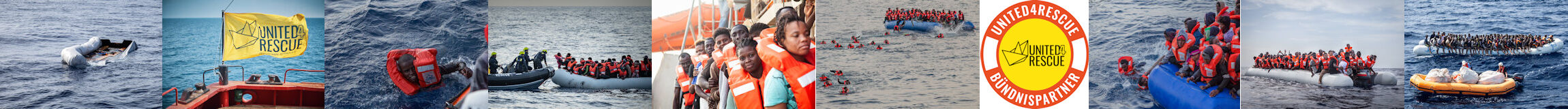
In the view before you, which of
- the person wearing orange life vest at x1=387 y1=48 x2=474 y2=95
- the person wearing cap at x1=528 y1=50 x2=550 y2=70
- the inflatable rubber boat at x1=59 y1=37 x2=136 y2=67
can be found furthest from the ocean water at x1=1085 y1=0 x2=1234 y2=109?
the inflatable rubber boat at x1=59 y1=37 x2=136 y2=67

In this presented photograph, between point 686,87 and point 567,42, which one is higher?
point 567,42

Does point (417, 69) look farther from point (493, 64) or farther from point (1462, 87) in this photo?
point (1462, 87)

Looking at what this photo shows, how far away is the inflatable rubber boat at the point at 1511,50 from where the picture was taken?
5465 mm

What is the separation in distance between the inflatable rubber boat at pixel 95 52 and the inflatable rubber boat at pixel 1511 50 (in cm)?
734

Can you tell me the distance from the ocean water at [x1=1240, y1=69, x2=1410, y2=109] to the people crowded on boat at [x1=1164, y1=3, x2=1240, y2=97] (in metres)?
0.17

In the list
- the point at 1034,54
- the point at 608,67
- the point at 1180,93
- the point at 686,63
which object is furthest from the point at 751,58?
the point at 1180,93

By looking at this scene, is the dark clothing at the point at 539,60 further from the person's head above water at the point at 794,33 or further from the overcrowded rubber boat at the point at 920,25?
the overcrowded rubber boat at the point at 920,25

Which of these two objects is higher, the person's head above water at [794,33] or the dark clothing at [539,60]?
the person's head above water at [794,33]

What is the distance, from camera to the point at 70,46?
5688 mm

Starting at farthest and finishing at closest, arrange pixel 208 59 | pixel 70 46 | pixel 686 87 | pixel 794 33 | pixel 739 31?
pixel 208 59, pixel 70 46, pixel 686 87, pixel 739 31, pixel 794 33

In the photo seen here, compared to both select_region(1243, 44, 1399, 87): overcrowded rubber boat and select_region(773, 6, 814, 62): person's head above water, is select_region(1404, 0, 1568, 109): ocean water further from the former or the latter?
select_region(773, 6, 814, 62): person's head above water

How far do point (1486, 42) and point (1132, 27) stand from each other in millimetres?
2297

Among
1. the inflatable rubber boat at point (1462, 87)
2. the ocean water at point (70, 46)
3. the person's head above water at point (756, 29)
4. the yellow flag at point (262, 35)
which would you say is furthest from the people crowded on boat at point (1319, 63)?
the ocean water at point (70, 46)

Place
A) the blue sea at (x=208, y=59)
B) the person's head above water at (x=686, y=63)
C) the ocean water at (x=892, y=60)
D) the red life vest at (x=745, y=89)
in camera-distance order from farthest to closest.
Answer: the blue sea at (x=208, y=59), the person's head above water at (x=686, y=63), the red life vest at (x=745, y=89), the ocean water at (x=892, y=60)
